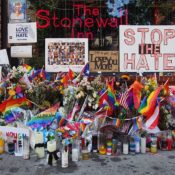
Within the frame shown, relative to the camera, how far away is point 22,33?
22.3ft

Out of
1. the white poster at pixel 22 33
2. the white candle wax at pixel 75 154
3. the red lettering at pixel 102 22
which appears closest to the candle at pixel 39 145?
the white candle wax at pixel 75 154

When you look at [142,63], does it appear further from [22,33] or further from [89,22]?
[22,33]

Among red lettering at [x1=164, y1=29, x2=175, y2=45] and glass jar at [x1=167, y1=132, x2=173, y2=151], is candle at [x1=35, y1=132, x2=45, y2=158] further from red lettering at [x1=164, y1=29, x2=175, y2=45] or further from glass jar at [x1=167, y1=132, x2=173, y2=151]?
red lettering at [x1=164, y1=29, x2=175, y2=45]

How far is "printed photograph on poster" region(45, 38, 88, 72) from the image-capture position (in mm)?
6828

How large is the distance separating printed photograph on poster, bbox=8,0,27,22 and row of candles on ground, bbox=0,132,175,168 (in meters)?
2.66

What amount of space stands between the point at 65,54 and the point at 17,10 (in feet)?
4.34

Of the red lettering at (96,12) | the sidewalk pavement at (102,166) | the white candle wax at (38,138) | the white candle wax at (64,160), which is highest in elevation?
the red lettering at (96,12)

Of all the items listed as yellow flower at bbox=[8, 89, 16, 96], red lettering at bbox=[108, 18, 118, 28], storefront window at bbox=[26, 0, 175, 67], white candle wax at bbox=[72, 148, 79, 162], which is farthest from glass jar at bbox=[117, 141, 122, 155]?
red lettering at bbox=[108, 18, 118, 28]

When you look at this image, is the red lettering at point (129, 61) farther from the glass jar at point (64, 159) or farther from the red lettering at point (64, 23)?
the glass jar at point (64, 159)

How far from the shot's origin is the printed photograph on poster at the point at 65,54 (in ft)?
22.4

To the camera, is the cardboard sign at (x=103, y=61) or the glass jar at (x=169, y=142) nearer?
the glass jar at (x=169, y=142)

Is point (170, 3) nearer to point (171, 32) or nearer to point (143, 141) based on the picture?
point (171, 32)

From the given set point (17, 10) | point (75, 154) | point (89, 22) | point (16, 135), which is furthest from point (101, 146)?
point (17, 10)

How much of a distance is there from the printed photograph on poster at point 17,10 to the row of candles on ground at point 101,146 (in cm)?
266
